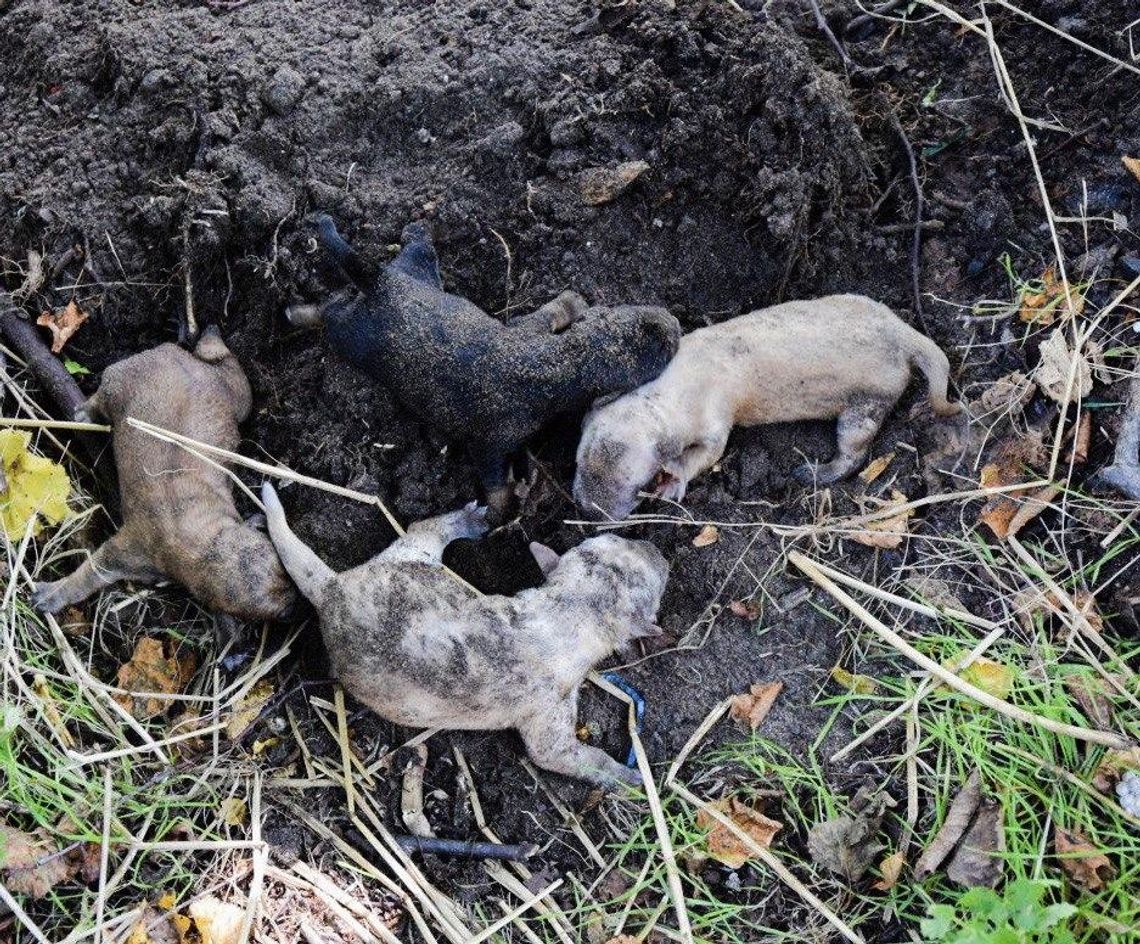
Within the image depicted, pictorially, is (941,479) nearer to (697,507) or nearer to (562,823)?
(697,507)

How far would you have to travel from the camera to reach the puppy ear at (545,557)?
457cm

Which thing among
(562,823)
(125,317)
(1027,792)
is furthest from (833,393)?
(125,317)

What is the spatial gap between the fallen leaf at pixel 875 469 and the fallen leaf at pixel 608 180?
1.63 metres

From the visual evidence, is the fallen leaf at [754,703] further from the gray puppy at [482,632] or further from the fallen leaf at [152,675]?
the fallen leaf at [152,675]

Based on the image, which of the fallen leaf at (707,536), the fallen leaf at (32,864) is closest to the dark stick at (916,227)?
the fallen leaf at (707,536)

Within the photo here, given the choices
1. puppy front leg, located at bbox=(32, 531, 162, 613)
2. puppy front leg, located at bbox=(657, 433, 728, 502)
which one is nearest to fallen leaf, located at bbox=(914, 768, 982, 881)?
puppy front leg, located at bbox=(657, 433, 728, 502)

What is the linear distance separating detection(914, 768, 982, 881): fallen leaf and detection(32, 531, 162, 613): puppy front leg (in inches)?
132

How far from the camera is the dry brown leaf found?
14.7 feet

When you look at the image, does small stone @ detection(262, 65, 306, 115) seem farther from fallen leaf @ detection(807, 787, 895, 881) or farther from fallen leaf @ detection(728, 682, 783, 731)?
fallen leaf @ detection(807, 787, 895, 881)

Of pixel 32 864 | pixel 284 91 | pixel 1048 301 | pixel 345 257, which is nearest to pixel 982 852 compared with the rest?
pixel 1048 301

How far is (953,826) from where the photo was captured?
4051mm

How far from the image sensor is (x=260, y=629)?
15.3 ft

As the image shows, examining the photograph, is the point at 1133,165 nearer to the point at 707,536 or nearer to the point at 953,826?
the point at 707,536

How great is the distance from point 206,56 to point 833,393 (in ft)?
10.6
